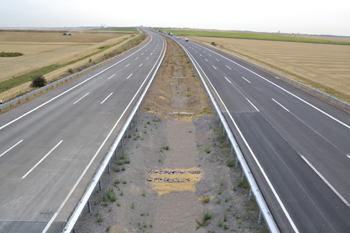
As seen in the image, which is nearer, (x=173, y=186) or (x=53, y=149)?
(x=173, y=186)

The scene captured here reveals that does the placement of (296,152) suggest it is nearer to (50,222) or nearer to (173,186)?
(173,186)

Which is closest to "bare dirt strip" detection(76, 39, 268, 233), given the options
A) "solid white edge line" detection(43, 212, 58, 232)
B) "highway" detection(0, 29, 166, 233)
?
"solid white edge line" detection(43, 212, 58, 232)

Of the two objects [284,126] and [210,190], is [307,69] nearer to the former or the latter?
[284,126]

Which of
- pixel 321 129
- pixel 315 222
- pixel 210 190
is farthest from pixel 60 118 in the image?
pixel 321 129

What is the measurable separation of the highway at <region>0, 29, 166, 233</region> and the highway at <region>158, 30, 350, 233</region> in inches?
274

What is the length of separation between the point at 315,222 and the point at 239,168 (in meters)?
3.50

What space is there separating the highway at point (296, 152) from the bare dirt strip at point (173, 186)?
3.52ft

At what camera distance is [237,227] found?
24.4 feet

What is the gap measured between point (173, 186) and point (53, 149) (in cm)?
609

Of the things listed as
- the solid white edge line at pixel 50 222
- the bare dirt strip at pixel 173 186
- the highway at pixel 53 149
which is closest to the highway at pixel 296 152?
the bare dirt strip at pixel 173 186

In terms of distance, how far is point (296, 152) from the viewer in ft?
39.2

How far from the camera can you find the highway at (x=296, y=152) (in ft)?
26.6

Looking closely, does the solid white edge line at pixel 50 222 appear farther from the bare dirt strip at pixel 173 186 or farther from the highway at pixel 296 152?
the highway at pixel 296 152

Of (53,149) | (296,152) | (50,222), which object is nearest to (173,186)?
(50,222)
